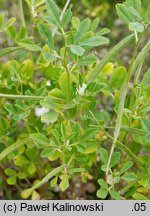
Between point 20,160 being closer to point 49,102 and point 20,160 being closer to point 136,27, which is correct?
point 49,102

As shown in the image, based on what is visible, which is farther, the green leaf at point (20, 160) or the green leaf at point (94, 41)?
the green leaf at point (20, 160)

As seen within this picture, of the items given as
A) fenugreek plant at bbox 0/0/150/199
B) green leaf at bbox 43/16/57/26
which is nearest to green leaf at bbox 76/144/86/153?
fenugreek plant at bbox 0/0/150/199

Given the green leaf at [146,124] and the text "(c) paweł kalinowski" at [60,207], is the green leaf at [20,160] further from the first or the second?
the green leaf at [146,124]

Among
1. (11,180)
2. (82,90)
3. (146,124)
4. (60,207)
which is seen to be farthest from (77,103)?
(11,180)

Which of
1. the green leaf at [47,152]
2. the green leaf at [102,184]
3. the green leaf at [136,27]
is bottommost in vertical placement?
the green leaf at [102,184]

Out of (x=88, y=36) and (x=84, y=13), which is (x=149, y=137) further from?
(x=84, y=13)

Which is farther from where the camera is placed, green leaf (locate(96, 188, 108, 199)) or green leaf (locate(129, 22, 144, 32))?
green leaf (locate(96, 188, 108, 199))

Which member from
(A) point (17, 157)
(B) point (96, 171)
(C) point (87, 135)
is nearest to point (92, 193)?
(B) point (96, 171)

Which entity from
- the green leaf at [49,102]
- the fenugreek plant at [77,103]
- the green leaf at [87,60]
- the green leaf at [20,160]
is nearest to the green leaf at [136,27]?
the fenugreek plant at [77,103]

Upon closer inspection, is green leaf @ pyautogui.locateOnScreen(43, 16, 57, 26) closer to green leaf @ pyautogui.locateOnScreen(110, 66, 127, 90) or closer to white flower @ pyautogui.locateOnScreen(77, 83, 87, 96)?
white flower @ pyautogui.locateOnScreen(77, 83, 87, 96)
